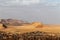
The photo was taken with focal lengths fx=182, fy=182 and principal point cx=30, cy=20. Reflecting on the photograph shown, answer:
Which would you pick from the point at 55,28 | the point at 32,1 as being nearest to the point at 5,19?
the point at 32,1

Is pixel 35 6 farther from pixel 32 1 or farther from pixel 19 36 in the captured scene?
pixel 19 36

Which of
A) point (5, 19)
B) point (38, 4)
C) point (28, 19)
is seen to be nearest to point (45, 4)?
point (38, 4)

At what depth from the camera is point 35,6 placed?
1433 mm

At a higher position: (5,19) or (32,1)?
(32,1)

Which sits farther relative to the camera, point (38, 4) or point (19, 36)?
point (38, 4)

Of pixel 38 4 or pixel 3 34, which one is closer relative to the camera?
pixel 3 34

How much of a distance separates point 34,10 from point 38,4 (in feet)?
0.22

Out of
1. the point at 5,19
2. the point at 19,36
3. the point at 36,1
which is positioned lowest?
the point at 19,36

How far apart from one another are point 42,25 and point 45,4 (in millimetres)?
207

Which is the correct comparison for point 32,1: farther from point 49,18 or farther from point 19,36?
point 19,36

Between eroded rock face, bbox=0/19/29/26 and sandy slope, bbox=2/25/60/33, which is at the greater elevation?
eroded rock face, bbox=0/19/29/26

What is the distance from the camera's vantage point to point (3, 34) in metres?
1.27

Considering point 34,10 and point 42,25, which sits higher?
point 34,10

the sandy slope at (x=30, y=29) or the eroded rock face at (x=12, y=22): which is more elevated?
the eroded rock face at (x=12, y=22)
